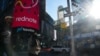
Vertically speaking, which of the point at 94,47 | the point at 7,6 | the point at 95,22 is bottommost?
the point at 94,47

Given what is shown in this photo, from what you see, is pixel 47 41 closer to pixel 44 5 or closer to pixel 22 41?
pixel 44 5

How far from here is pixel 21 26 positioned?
36.3 meters

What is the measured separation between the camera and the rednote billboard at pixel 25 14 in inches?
1430

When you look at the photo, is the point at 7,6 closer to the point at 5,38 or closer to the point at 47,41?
the point at 47,41

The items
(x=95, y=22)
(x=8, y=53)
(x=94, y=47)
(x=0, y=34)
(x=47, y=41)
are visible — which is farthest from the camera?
(x=47, y=41)

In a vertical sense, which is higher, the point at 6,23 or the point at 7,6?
the point at 7,6

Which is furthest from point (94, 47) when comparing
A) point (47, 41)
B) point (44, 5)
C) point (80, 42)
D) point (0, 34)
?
point (47, 41)

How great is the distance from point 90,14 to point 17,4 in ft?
47.2

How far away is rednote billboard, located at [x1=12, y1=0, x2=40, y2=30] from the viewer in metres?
36.3

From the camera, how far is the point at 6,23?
4480 millimetres

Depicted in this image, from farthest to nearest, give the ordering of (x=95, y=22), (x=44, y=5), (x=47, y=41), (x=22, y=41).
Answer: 1. (x=47, y=41)
2. (x=44, y=5)
3. (x=22, y=41)
4. (x=95, y=22)

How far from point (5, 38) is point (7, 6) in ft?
107

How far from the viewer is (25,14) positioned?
36.3 meters

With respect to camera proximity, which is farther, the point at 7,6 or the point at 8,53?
the point at 7,6
